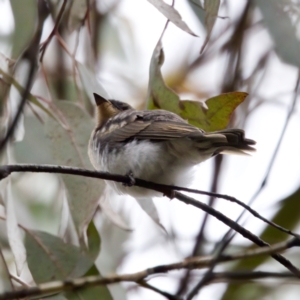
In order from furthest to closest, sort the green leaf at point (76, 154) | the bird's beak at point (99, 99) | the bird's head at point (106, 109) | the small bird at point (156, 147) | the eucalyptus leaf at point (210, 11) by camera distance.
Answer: the bird's head at point (106, 109), the bird's beak at point (99, 99), the green leaf at point (76, 154), the small bird at point (156, 147), the eucalyptus leaf at point (210, 11)

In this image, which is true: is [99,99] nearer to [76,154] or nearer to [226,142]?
[76,154]

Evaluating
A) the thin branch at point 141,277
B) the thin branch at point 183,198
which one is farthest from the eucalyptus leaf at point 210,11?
the thin branch at point 141,277

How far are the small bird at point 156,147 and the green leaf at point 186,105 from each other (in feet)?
0.12

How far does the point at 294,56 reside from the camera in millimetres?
1910

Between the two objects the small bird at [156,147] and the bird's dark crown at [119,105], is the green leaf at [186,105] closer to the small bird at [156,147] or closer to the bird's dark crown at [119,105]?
the small bird at [156,147]

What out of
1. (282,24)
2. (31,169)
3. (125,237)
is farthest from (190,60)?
(31,169)

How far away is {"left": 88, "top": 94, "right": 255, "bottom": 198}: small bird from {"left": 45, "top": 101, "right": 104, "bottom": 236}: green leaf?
0.16ft

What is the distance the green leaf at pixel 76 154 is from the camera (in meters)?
1.93

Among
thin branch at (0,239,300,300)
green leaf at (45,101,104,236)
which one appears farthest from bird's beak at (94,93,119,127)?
thin branch at (0,239,300,300)

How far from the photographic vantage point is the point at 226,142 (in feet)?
5.81

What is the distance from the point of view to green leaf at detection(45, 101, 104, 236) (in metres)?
1.93

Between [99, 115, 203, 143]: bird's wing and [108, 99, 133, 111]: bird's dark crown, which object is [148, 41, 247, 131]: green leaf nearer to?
[99, 115, 203, 143]: bird's wing

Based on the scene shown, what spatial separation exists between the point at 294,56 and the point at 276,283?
44.3 inches

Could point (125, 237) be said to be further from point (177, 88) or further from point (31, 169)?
point (31, 169)
